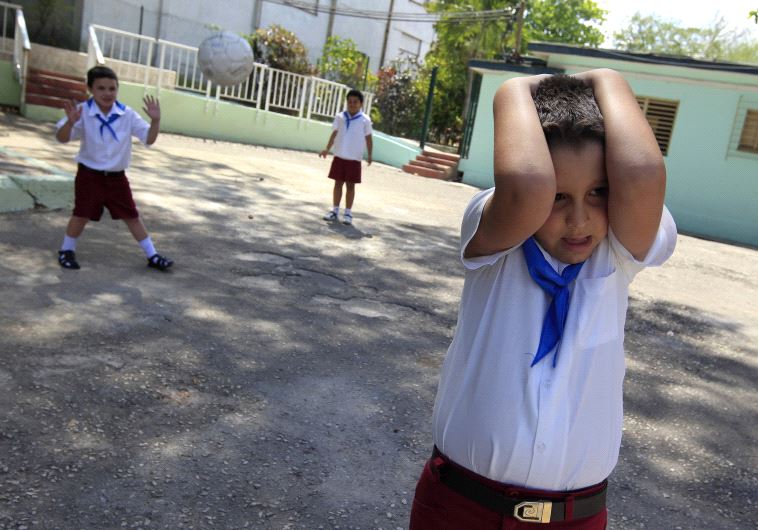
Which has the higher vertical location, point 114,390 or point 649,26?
point 649,26

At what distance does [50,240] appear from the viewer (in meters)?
5.63

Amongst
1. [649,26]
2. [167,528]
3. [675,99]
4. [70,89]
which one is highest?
[649,26]

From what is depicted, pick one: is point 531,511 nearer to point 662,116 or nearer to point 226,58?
point 226,58

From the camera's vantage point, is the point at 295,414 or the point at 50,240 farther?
the point at 50,240

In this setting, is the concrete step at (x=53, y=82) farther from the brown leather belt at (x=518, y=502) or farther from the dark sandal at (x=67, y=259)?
the brown leather belt at (x=518, y=502)

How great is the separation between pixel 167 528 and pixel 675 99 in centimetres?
1517

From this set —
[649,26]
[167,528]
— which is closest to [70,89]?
[167,528]

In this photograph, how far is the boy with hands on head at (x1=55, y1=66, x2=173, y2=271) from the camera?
5.20 metres

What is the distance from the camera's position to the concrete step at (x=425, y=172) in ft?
57.3

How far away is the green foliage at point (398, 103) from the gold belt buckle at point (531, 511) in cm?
2202

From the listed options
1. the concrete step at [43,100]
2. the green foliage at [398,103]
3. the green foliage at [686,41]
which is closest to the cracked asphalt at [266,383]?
the concrete step at [43,100]

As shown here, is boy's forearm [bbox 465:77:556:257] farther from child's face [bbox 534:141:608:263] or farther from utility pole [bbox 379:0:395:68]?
utility pole [bbox 379:0:395:68]

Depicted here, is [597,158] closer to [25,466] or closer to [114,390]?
[25,466]

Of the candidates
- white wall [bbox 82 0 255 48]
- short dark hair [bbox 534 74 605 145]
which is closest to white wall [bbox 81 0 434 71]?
white wall [bbox 82 0 255 48]
